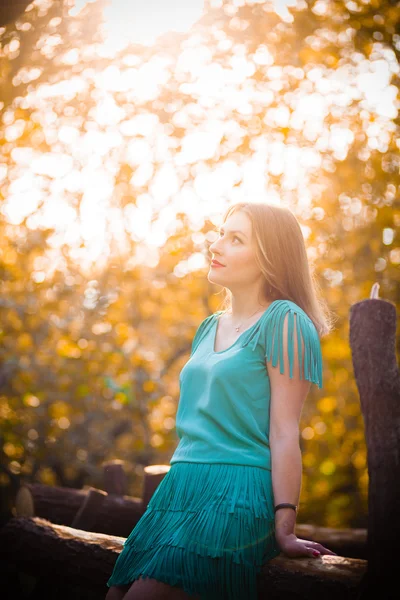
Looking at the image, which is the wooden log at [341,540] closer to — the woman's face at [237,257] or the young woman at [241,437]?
the young woman at [241,437]

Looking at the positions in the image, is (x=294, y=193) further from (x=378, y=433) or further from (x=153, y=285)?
(x=378, y=433)

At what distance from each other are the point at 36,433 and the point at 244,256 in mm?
6101

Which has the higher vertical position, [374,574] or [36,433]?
[374,574]

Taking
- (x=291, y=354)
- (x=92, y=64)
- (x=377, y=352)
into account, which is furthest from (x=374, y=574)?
(x=92, y=64)

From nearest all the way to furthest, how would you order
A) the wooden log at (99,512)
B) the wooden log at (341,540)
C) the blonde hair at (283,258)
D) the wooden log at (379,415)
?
Answer: the wooden log at (379,415) → the blonde hair at (283,258) → the wooden log at (99,512) → the wooden log at (341,540)

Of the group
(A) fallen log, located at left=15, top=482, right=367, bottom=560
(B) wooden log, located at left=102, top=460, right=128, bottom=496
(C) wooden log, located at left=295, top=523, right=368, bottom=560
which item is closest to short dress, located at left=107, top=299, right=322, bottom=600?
(A) fallen log, located at left=15, top=482, right=367, bottom=560

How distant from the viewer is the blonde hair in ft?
7.82

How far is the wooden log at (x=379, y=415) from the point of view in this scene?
1.99 m

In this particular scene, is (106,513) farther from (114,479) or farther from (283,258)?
(283,258)

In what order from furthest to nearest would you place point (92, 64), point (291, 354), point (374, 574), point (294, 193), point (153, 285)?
point (153, 285) → point (294, 193) → point (92, 64) → point (291, 354) → point (374, 574)

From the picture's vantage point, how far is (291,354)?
6.92 feet

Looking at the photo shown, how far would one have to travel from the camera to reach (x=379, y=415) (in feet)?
7.89

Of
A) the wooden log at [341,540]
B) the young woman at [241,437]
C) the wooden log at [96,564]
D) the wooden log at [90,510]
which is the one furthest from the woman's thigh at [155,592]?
the wooden log at [341,540]

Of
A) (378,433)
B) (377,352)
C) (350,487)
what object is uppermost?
(377,352)
